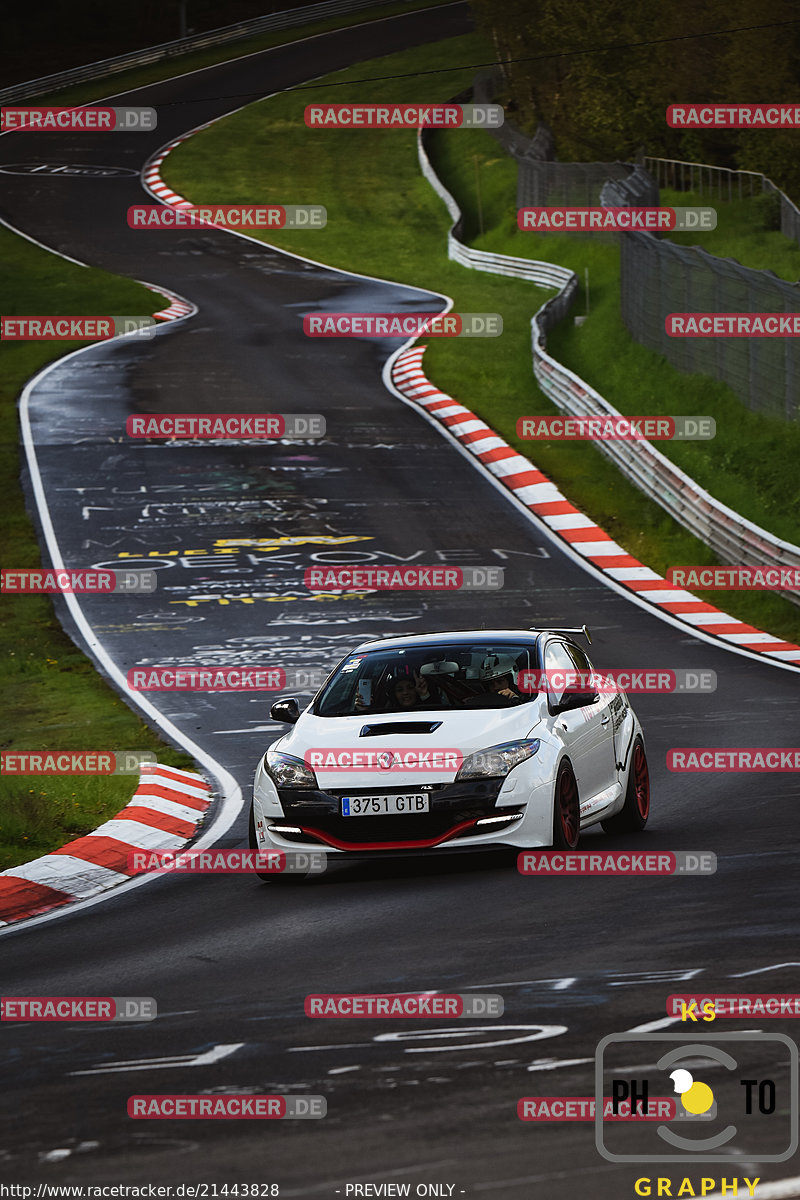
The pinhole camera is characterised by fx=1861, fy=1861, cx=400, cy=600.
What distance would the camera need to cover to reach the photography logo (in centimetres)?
573

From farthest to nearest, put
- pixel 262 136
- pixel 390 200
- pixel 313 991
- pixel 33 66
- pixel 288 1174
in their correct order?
pixel 33 66 → pixel 262 136 → pixel 390 200 → pixel 313 991 → pixel 288 1174

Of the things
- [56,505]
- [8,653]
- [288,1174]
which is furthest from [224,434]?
[288,1174]

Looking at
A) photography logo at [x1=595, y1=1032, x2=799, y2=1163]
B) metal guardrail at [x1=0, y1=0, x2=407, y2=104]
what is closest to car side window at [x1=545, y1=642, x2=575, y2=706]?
photography logo at [x1=595, y1=1032, x2=799, y2=1163]

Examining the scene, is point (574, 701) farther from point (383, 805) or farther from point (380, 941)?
point (380, 941)

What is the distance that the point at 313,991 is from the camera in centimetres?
832

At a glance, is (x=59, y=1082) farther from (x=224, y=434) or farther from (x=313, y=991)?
(x=224, y=434)

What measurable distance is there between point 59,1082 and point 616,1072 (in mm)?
2144

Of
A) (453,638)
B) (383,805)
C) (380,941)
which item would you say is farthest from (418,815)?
(453,638)

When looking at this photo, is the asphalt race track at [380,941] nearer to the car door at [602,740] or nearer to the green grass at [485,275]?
the car door at [602,740]

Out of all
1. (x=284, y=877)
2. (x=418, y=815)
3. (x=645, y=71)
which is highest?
(x=645, y=71)

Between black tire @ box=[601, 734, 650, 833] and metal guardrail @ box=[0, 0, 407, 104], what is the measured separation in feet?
253

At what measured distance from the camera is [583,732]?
11977 millimetres

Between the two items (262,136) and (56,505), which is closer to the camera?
(56,505)

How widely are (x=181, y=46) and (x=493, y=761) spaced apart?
8598cm
